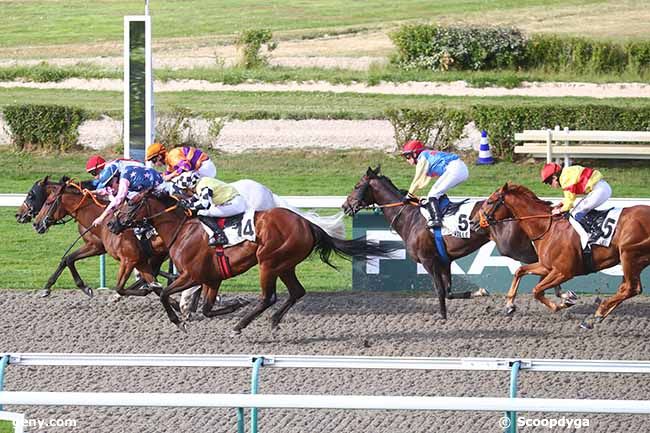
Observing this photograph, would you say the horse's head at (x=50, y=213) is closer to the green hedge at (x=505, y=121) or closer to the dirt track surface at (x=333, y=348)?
the dirt track surface at (x=333, y=348)

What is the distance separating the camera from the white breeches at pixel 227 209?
9.23 meters

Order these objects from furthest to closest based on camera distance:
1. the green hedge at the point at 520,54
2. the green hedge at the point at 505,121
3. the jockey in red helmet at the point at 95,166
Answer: the green hedge at the point at 520,54 < the green hedge at the point at 505,121 < the jockey in red helmet at the point at 95,166

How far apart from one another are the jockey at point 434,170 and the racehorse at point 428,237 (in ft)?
0.46

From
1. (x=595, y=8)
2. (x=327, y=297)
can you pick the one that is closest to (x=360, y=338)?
(x=327, y=297)

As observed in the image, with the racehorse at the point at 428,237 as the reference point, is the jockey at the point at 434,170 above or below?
above

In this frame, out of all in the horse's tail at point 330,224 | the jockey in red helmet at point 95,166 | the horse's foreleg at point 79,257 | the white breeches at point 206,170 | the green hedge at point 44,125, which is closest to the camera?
the horse's tail at point 330,224

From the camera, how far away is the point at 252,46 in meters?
24.3

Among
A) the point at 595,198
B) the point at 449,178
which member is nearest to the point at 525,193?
the point at 595,198

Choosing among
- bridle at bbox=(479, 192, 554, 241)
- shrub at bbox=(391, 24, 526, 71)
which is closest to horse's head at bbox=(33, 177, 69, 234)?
bridle at bbox=(479, 192, 554, 241)

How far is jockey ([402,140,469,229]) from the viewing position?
1000 cm

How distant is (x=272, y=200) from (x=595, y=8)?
2071 centimetres

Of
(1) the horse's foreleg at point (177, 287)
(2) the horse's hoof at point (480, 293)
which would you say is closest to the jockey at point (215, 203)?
(1) the horse's foreleg at point (177, 287)
